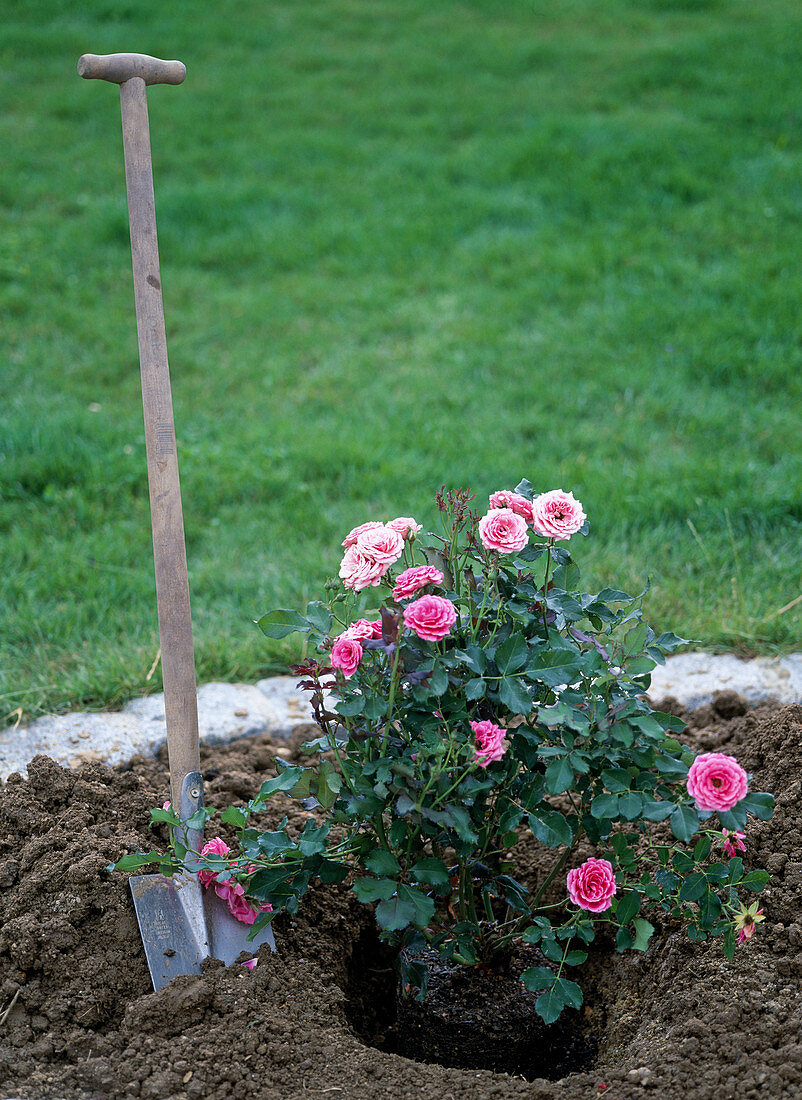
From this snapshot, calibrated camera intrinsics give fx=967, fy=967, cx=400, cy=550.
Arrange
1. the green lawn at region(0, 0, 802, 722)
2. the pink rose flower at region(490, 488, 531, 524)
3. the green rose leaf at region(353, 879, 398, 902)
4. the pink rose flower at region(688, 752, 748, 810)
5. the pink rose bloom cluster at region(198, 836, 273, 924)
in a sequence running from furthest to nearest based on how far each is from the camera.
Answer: the green lawn at region(0, 0, 802, 722), the pink rose bloom cluster at region(198, 836, 273, 924), the pink rose flower at region(490, 488, 531, 524), the green rose leaf at region(353, 879, 398, 902), the pink rose flower at region(688, 752, 748, 810)

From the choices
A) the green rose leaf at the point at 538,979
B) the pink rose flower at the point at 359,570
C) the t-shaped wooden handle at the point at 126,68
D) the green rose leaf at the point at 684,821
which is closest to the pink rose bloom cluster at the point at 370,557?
the pink rose flower at the point at 359,570

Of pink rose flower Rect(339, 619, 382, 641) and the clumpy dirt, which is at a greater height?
pink rose flower Rect(339, 619, 382, 641)

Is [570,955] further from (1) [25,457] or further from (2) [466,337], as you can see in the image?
(2) [466,337]

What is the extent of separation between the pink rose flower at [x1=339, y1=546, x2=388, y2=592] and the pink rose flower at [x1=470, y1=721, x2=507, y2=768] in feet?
1.04

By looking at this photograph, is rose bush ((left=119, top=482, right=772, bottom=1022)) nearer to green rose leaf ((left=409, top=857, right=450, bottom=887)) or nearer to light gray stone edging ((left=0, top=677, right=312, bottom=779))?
green rose leaf ((left=409, top=857, right=450, bottom=887))

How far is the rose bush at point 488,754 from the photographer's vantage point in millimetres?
1695

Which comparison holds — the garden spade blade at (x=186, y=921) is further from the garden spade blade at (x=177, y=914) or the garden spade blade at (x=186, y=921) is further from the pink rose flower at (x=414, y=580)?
the pink rose flower at (x=414, y=580)

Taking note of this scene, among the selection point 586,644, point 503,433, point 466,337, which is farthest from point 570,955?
point 466,337

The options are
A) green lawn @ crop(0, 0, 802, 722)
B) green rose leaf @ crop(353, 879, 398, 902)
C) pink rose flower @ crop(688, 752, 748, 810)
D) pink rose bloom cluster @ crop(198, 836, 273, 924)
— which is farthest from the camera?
green lawn @ crop(0, 0, 802, 722)

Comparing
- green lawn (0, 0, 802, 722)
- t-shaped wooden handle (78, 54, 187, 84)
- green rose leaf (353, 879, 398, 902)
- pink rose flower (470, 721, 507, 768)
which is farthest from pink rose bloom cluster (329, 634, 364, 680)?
green lawn (0, 0, 802, 722)

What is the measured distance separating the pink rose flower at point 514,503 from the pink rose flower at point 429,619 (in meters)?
0.29

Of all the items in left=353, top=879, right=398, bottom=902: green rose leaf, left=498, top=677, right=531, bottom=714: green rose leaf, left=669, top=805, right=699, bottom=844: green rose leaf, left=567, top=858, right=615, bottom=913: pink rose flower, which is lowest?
left=567, top=858, right=615, bottom=913: pink rose flower

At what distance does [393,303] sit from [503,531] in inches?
164

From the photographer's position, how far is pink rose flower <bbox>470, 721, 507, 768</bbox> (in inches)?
66.2
